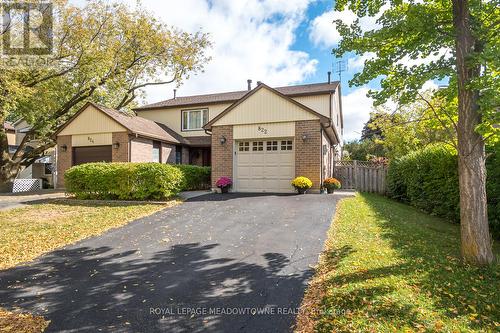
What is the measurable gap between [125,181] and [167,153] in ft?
24.1

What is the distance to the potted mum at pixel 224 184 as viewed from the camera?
13664 mm

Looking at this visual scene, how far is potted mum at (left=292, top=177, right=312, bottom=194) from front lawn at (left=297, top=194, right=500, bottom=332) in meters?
5.80

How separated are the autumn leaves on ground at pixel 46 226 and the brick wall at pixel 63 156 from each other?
645 cm

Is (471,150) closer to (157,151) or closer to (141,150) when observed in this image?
(141,150)

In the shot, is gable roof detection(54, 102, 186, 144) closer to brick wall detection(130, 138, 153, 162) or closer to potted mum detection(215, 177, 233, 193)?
brick wall detection(130, 138, 153, 162)

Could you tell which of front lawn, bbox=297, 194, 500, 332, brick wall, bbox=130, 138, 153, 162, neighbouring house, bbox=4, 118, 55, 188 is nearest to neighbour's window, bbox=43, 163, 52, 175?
neighbouring house, bbox=4, 118, 55, 188

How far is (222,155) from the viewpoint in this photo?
47.0 ft

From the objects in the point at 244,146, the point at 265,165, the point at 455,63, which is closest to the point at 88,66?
the point at 244,146

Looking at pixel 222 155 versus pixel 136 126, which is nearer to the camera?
pixel 222 155

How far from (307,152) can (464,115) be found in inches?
323

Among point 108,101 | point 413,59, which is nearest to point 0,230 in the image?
point 413,59

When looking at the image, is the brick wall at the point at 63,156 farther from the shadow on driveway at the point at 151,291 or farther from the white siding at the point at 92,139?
the shadow on driveway at the point at 151,291

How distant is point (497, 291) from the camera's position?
158 inches

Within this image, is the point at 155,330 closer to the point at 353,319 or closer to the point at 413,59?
the point at 353,319
